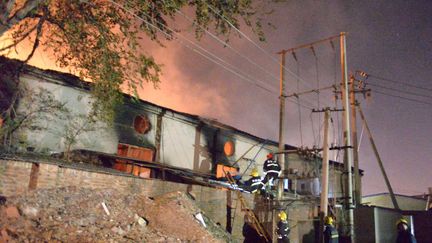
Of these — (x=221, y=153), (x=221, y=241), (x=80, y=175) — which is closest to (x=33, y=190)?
(x=80, y=175)

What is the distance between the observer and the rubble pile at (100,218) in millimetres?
8164

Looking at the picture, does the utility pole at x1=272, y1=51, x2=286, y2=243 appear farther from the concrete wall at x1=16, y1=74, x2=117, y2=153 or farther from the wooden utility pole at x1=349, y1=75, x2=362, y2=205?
the concrete wall at x1=16, y1=74, x2=117, y2=153

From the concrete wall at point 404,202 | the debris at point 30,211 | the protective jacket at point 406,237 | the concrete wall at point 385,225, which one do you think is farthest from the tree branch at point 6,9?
the concrete wall at point 404,202

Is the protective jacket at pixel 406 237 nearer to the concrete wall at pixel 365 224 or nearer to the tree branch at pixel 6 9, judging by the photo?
the concrete wall at pixel 365 224

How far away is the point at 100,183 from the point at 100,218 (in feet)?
6.11

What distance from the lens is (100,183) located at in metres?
11.3

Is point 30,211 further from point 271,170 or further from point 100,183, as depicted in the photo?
point 271,170

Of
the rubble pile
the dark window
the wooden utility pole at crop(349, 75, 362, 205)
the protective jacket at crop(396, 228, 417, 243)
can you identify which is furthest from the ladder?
the wooden utility pole at crop(349, 75, 362, 205)

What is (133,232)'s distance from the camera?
9.52 metres

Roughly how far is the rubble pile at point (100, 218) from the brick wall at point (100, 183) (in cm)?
33

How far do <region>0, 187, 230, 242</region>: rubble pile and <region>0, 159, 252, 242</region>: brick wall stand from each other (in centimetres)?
33

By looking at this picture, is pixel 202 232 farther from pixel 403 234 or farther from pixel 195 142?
pixel 195 142

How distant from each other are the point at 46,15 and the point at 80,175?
15.7 feet

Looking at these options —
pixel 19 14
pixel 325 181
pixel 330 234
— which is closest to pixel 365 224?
pixel 330 234
